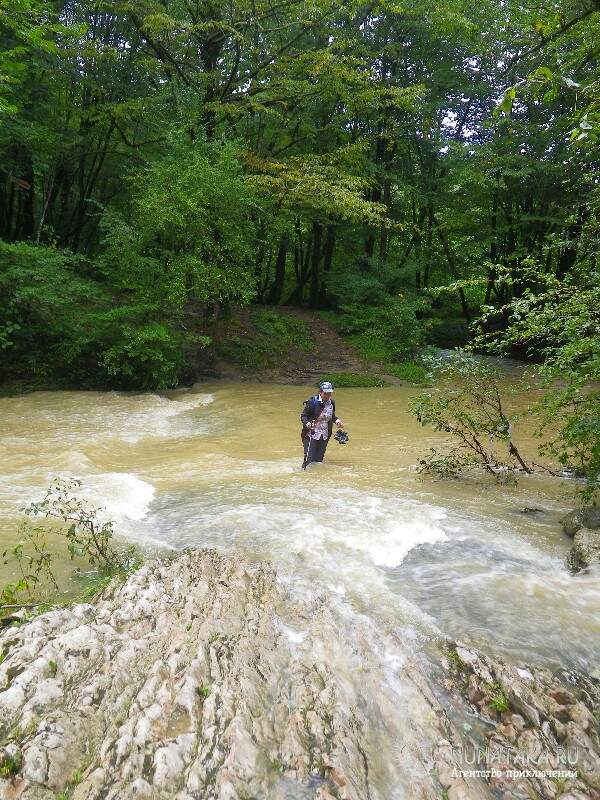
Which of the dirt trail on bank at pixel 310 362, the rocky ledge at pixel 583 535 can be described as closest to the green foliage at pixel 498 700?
the rocky ledge at pixel 583 535

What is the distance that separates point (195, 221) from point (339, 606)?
12.7 metres

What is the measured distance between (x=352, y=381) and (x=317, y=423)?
31.2 feet

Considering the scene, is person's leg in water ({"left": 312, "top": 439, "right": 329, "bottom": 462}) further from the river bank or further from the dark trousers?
the river bank

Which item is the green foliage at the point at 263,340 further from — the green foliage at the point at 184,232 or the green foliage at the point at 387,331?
the green foliage at the point at 184,232

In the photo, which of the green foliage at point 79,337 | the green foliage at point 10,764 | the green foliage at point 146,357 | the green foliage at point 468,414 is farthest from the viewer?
the green foliage at point 146,357

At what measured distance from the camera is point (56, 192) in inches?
825

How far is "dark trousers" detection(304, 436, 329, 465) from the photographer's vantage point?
329 inches

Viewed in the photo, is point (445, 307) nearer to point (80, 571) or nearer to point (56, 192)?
point (56, 192)

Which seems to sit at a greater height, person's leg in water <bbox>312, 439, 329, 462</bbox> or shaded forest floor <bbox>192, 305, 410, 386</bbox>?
shaded forest floor <bbox>192, 305, 410, 386</bbox>

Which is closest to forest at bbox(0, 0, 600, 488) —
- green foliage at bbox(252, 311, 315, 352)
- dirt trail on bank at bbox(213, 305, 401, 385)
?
dirt trail on bank at bbox(213, 305, 401, 385)

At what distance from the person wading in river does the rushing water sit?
0.45m

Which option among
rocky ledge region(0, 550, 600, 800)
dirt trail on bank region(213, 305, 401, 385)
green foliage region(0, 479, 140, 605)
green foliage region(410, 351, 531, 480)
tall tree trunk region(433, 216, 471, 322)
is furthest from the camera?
tall tree trunk region(433, 216, 471, 322)

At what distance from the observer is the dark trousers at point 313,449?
8352mm

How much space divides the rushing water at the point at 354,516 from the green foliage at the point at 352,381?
5974 mm
